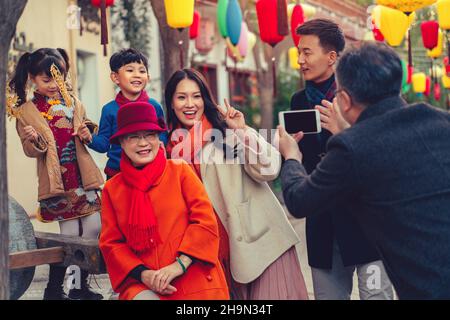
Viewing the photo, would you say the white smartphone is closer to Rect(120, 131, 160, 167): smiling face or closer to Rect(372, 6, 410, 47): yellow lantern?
Rect(120, 131, 160, 167): smiling face

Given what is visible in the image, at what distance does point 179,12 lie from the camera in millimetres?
8828

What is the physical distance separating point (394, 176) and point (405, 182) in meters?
0.05

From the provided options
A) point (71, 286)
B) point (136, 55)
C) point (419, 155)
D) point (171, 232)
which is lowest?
point (71, 286)

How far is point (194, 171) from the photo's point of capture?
16.0 feet

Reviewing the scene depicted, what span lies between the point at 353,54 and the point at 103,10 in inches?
171

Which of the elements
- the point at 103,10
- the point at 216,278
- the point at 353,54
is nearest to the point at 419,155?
the point at 353,54

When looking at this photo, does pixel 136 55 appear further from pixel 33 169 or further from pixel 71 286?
pixel 33 169

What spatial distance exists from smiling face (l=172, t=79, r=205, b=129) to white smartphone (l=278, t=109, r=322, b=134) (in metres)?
0.74

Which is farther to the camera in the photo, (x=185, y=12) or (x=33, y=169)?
(x=33, y=169)

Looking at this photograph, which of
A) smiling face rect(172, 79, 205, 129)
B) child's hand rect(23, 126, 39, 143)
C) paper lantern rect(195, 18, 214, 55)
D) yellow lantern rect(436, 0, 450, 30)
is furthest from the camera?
paper lantern rect(195, 18, 214, 55)

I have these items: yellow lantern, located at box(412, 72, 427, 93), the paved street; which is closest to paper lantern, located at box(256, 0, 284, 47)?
the paved street

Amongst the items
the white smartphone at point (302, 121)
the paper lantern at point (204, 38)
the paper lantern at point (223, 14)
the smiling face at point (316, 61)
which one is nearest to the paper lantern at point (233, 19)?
the paper lantern at point (223, 14)

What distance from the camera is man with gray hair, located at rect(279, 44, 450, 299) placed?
3521mm

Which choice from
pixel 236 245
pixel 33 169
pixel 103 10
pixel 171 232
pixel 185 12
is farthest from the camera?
pixel 33 169
